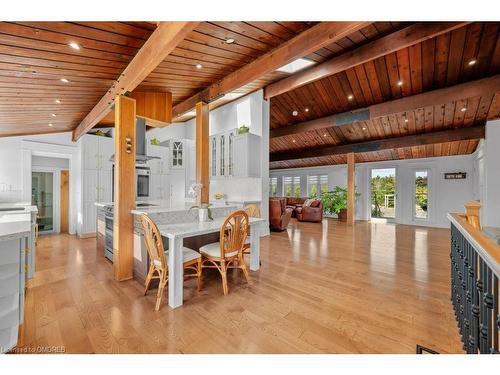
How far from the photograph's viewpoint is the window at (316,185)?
11.2 metres

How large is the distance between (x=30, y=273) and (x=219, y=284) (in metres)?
2.51

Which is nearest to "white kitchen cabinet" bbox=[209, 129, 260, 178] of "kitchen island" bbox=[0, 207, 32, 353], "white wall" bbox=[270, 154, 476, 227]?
"kitchen island" bbox=[0, 207, 32, 353]

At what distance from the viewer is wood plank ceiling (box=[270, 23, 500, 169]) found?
13.2 feet

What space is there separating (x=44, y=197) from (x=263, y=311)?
674 cm

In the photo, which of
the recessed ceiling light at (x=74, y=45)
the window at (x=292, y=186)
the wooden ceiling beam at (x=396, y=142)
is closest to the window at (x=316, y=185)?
the window at (x=292, y=186)

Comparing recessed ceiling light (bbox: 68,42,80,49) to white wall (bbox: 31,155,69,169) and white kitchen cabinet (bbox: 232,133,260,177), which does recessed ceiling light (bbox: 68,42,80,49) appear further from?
white wall (bbox: 31,155,69,169)

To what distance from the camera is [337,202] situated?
946 centimetres

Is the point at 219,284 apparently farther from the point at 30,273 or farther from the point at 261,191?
the point at 261,191

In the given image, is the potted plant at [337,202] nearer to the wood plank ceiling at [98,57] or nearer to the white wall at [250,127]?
the white wall at [250,127]

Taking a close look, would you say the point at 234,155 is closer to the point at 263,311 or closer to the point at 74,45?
the point at 74,45

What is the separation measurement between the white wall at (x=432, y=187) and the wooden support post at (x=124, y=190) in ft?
30.9

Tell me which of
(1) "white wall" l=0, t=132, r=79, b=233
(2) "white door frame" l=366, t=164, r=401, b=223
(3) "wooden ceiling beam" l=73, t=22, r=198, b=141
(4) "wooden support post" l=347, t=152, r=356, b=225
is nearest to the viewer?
(3) "wooden ceiling beam" l=73, t=22, r=198, b=141

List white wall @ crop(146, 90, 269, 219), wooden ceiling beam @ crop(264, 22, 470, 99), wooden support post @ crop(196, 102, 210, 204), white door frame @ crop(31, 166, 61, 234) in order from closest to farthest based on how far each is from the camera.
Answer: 1. wooden ceiling beam @ crop(264, 22, 470, 99)
2. wooden support post @ crop(196, 102, 210, 204)
3. white wall @ crop(146, 90, 269, 219)
4. white door frame @ crop(31, 166, 61, 234)

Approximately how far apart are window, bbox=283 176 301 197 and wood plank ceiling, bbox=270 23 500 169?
3.69 meters
